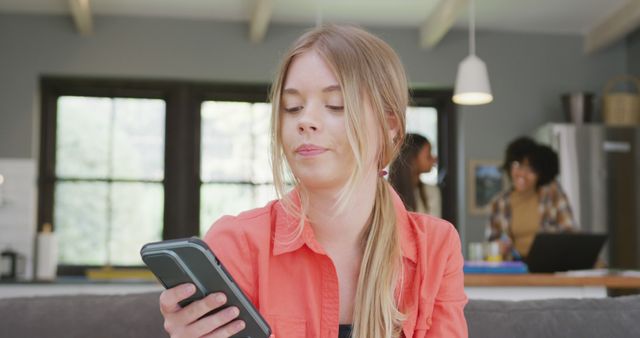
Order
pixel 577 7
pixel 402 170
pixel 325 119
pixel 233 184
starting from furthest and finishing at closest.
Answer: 1. pixel 233 184
2. pixel 577 7
3. pixel 402 170
4. pixel 325 119

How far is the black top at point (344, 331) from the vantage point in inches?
54.5

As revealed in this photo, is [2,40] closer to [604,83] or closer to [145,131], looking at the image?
[145,131]

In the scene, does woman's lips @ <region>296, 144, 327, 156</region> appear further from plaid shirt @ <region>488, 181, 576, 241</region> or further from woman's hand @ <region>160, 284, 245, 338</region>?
plaid shirt @ <region>488, 181, 576, 241</region>

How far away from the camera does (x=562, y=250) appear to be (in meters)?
3.96

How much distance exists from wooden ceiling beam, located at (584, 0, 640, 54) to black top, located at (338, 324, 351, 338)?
5153mm

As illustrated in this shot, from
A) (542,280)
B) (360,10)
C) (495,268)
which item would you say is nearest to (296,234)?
(542,280)

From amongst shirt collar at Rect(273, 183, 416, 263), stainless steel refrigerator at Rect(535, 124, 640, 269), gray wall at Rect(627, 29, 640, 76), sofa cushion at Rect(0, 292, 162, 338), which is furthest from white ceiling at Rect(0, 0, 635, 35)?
shirt collar at Rect(273, 183, 416, 263)

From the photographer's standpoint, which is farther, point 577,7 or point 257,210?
point 577,7

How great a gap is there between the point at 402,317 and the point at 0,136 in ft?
18.2

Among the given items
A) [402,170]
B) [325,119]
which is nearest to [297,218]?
[325,119]

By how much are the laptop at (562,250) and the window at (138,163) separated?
3.11 meters

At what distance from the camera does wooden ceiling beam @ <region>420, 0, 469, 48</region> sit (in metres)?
5.82

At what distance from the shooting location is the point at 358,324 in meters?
1.36

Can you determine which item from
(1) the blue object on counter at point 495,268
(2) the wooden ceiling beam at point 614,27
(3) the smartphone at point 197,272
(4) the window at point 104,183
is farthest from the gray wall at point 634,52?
(3) the smartphone at point 197,272
